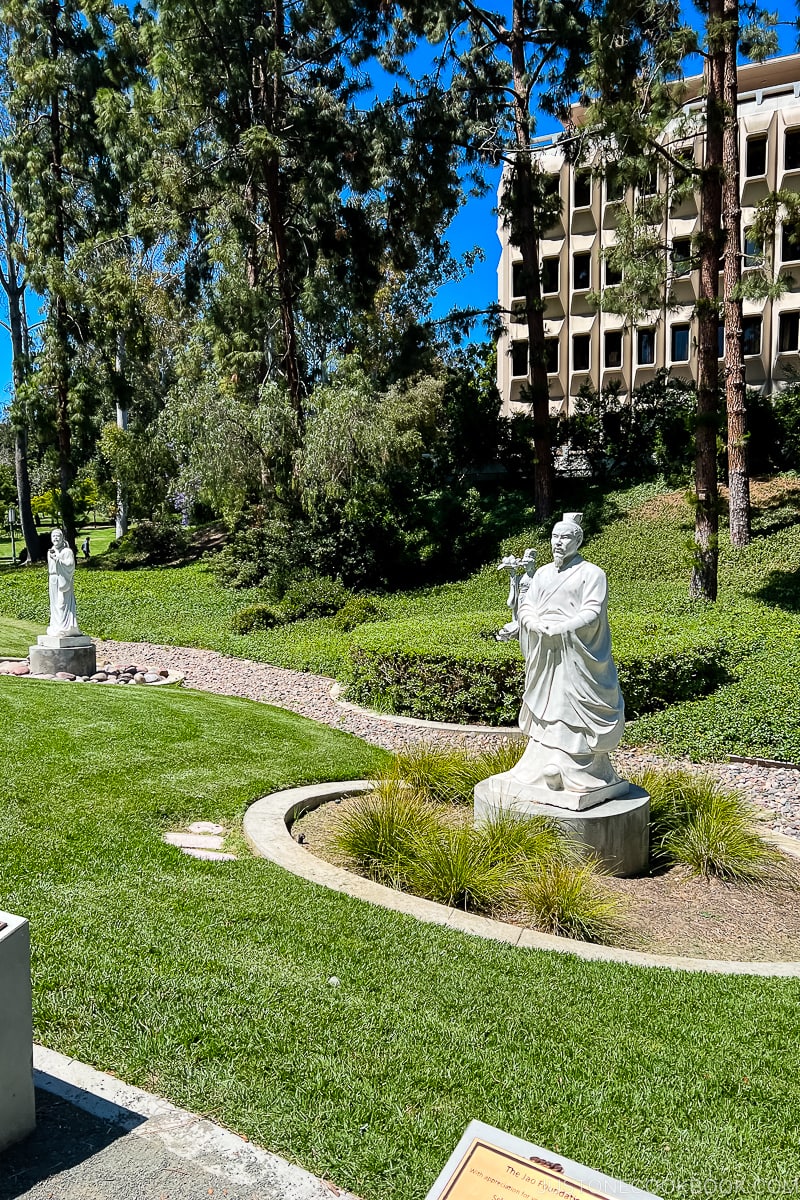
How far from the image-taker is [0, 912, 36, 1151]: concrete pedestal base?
2963mm

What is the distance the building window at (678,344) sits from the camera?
3231 centimetres

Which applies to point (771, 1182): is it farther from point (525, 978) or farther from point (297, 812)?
point (297, 812)

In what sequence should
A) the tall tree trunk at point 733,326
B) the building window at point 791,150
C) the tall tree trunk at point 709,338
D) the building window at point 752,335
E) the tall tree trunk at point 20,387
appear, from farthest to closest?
the building window at point 752,335 < the building window at point 791,150 < the tall tree trunk at point 20,387 < the tall tree trunk at point 733,326 < the tall tree trunk at point 709,338

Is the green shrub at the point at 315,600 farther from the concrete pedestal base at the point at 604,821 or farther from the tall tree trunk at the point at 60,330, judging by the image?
the concrete pedestal base at the point at 604,821

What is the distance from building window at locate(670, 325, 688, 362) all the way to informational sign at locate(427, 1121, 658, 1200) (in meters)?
33.1

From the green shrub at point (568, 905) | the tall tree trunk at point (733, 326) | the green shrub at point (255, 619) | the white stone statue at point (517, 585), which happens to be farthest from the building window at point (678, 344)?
the green shrub at point (568, 905)

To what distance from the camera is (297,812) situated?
24.0 feet

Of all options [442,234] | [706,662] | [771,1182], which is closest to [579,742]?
[771,1182]

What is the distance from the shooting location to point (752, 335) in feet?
100

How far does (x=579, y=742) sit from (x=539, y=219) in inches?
720

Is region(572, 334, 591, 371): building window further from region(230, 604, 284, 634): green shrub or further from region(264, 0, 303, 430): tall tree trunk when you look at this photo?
region(230, 604, 284, 634): green shrub

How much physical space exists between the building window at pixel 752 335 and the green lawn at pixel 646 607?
11.2 m

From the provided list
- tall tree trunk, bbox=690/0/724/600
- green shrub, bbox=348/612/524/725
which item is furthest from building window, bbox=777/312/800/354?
green shrub, bbox=348/612/524/725

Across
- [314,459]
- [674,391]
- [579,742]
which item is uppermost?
[674,391]
